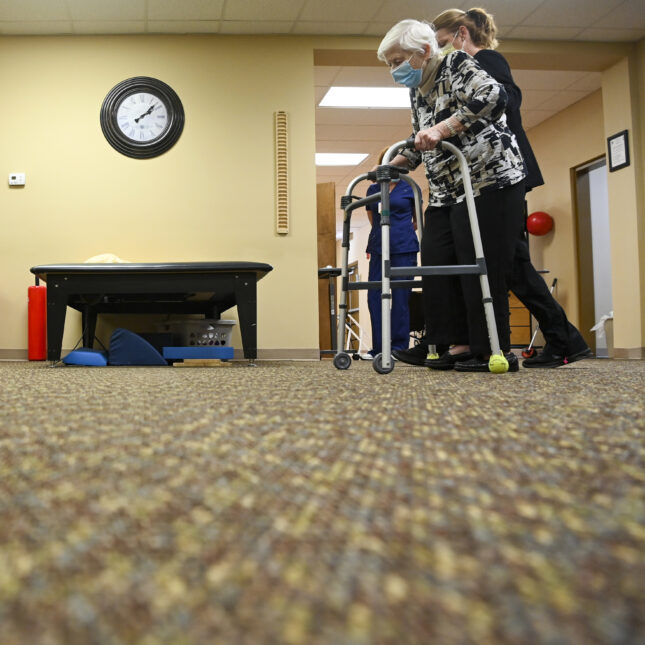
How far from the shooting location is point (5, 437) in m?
0.48

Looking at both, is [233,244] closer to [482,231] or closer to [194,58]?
[194,58]

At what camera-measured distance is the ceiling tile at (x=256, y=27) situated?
404 cm

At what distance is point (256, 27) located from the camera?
4.10m

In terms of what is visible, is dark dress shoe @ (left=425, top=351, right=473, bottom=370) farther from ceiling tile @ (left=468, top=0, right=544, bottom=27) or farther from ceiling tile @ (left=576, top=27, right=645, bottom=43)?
ceiling tile @ (left=576, top=27, right=645, bottom=43)

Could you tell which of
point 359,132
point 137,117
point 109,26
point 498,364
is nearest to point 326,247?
point 137,117

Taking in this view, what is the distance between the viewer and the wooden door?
4.75 meters

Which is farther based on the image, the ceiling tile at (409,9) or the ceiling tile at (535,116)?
the ceiling tile at (535,116)

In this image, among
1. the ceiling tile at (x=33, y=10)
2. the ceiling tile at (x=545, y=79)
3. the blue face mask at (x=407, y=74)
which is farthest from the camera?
the ceiling tile at (x=545, y=79)

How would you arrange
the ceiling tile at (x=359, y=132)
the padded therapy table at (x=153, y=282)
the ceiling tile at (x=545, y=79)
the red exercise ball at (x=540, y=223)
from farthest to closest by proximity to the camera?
the ceiling tile at (x=359, y=132), the red exercise ball at (x=540, y=223), the ceiling tile at (x=545, y=79), the padded therapy table at (x=153, y=282)

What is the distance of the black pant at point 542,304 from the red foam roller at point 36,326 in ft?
9.74

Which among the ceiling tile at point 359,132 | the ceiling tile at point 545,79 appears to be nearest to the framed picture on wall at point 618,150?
the ceiling tile at point 545,79

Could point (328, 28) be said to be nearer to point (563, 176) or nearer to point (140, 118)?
point (140, 118)

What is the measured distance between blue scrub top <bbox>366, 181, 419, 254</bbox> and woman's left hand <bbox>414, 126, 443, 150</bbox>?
4.53ft

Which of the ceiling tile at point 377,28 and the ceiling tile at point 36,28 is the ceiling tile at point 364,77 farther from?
the ceiling tile at point 36,28
